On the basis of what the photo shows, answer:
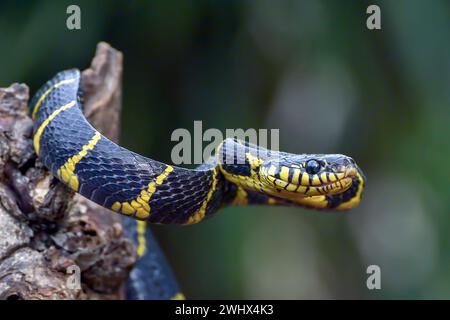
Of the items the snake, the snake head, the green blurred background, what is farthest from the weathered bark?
the green blurred background

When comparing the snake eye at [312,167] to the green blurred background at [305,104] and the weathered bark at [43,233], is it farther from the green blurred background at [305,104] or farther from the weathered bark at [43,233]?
the green blurred background at [305,104]

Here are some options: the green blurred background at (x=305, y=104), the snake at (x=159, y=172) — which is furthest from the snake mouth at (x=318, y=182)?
the green blurred background at (x=305, y=104)

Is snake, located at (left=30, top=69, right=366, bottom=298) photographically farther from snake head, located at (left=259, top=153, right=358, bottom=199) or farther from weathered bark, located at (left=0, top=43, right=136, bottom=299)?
weathered bark, located at (left=0, top=43, right=136, bottom=299)

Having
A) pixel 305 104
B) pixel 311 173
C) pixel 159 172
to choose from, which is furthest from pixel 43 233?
pixel 305 104

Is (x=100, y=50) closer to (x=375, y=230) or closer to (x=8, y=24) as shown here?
(x=8, y=24)

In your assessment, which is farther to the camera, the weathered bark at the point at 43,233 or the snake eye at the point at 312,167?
the snake eye at the point at 312,167

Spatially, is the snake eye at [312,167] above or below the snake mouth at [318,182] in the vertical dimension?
above

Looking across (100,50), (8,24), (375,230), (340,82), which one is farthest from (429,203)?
(8,24)

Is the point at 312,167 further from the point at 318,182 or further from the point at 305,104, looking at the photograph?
the point at 305,104
